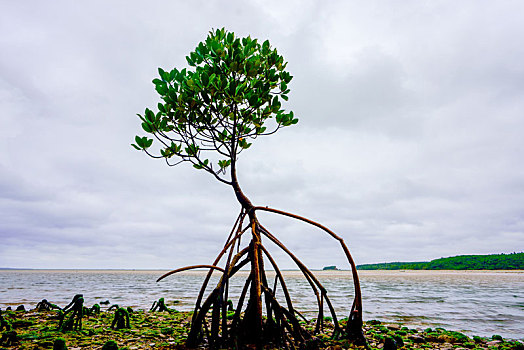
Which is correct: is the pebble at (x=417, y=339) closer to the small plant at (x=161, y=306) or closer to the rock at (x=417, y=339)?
the rock at (x=417, y=339)

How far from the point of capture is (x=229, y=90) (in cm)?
566

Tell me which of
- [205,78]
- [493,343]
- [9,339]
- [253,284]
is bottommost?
[493,343]

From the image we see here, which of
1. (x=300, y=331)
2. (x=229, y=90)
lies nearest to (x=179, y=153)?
(x=229, y=90)

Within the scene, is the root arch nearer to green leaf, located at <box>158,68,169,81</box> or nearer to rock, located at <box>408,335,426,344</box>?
rock, located at <box>408,335,426,344</box>

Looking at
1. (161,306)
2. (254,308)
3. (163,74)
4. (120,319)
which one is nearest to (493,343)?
(254,308)

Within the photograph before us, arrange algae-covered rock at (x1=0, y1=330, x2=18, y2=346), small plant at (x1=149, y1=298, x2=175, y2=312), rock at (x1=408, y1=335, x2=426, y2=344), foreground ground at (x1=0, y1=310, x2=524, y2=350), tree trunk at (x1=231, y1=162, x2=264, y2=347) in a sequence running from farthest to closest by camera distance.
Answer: small plant at (x1=149, y1=298, x2=175, y2=312)
rock at (x1=408, y1=335, x2=426, y2=344)
foreground ground at (x1=0, y1=310, x2=524, y2=350)
algae-covered rock at (x1=0, y1=330, x2=18, y2=346)
tree trunk at (x1=231, y1=162, x2=264, y2=347)

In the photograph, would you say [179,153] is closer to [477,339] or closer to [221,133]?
[221,133]

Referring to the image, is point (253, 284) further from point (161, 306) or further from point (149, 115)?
point (161, 306)

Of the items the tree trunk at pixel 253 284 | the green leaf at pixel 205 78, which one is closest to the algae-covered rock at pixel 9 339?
the tree trunk at pixel 253 284

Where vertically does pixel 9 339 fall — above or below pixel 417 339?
above

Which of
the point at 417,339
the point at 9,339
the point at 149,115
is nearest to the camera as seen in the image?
the point at 9,339

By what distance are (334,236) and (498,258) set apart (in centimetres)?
10079

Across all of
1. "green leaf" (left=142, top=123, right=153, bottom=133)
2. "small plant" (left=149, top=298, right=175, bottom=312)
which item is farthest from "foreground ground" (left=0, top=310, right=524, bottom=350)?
"green leaf" (left=142, top=123, right=153, bottom=133)

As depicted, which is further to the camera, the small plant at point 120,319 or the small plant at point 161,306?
the small plant at point 161,306
